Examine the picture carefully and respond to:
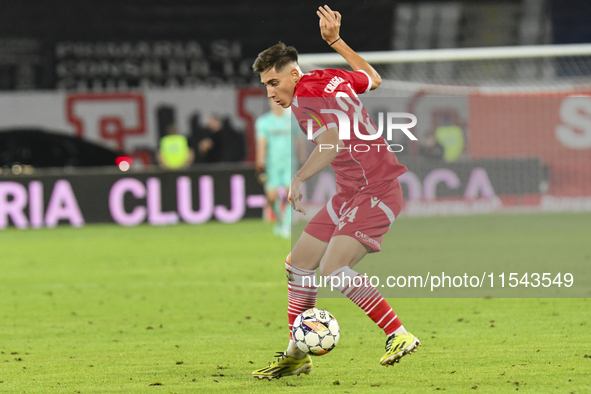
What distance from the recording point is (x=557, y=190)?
16219 millimetres

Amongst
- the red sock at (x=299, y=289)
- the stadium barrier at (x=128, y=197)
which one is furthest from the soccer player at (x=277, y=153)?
the red sock at (x=299, y=289)

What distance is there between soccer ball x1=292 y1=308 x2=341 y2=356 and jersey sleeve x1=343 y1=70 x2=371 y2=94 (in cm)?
115

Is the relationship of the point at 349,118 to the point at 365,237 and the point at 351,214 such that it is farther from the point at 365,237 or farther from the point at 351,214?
the point at 365,237

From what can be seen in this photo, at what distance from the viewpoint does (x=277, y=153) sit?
510 inches

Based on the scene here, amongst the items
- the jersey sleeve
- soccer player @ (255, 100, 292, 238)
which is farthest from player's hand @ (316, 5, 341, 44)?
soccer player @ (255, 100, 292, 238)

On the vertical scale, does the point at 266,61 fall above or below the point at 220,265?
above

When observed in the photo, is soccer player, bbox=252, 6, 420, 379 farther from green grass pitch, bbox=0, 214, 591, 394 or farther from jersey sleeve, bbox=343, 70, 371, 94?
green grass pitch, bbox=0, 214, 591, 394

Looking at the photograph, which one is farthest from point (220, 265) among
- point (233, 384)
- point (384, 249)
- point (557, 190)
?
point (557, 190)

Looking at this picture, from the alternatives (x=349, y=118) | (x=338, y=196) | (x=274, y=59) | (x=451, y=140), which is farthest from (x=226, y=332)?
(x=451, y=140)

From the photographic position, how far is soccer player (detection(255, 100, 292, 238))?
12812 millimetres

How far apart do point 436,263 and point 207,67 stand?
14.8 metres

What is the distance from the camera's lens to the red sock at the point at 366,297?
175 inches

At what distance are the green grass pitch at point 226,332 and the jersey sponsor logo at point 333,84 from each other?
4.60 ft

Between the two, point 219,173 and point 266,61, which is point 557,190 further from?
point 266,61
